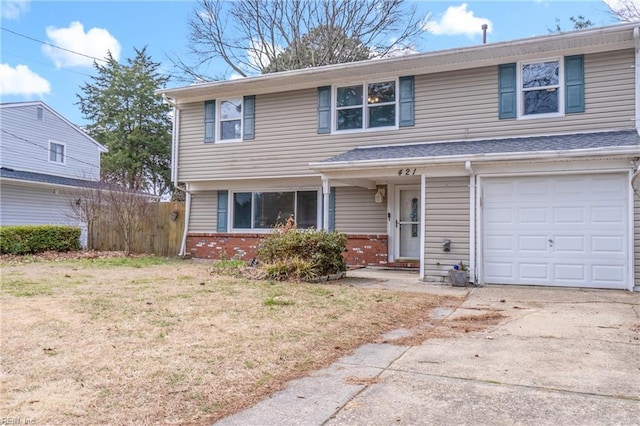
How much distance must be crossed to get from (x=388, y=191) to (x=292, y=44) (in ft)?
43.3

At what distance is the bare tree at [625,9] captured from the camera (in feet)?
60.4

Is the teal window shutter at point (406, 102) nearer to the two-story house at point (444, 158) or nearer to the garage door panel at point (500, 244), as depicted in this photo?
the two-story house at point (444, 158)

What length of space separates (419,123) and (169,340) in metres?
8.69

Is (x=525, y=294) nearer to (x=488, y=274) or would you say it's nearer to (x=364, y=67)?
(x=488, y=274)

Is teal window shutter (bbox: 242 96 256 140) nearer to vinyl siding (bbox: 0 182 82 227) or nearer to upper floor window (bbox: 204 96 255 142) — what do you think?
upper floor window (bbox: 204 96 255 142)

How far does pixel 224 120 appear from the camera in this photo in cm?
1391

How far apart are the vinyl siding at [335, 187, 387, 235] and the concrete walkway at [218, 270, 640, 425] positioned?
258 inches

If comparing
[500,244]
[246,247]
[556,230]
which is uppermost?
[556,230]

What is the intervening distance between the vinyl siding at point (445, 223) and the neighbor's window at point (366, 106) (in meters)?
2.90

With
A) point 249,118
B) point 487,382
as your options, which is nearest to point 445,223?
point 487,382

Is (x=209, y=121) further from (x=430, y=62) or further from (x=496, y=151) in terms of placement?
(x=496, y=151)

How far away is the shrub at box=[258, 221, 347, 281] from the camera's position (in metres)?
9.27

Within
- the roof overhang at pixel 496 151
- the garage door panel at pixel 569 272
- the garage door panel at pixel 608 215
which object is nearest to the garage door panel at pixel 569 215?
A: the garage door panel at pixel 608 215

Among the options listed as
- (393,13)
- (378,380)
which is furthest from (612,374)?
(393,13)
